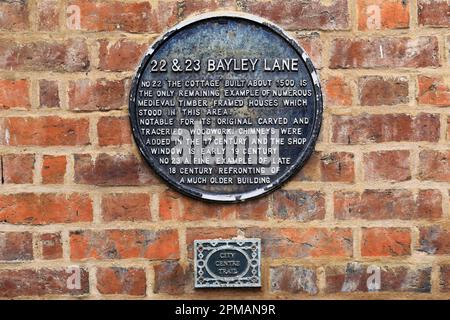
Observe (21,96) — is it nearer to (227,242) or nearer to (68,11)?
(68,11)

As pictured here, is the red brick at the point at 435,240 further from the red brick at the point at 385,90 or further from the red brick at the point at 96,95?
the red brick at the point at 96,95

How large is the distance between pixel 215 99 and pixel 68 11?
679 mm

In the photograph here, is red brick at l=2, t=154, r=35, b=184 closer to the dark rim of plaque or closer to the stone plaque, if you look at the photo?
the dark rim of plaque

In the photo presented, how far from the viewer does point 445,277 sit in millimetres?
2436

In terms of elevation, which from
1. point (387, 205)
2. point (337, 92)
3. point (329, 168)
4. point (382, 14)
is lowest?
point (387, 205)

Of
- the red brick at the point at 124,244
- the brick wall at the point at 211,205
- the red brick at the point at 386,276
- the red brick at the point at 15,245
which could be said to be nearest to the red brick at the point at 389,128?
the brick wall at the point at 211,205

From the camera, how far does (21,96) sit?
241cm

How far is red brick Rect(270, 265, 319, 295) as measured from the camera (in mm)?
2438

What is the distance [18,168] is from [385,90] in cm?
149

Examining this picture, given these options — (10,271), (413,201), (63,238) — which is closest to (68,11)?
(63,238)

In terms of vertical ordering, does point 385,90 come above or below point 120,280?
above

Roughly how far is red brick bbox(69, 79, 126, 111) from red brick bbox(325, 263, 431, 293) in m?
1.08

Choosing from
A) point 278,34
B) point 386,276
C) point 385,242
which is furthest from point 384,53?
point 386,276

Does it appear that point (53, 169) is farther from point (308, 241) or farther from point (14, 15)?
point (308, 241)
